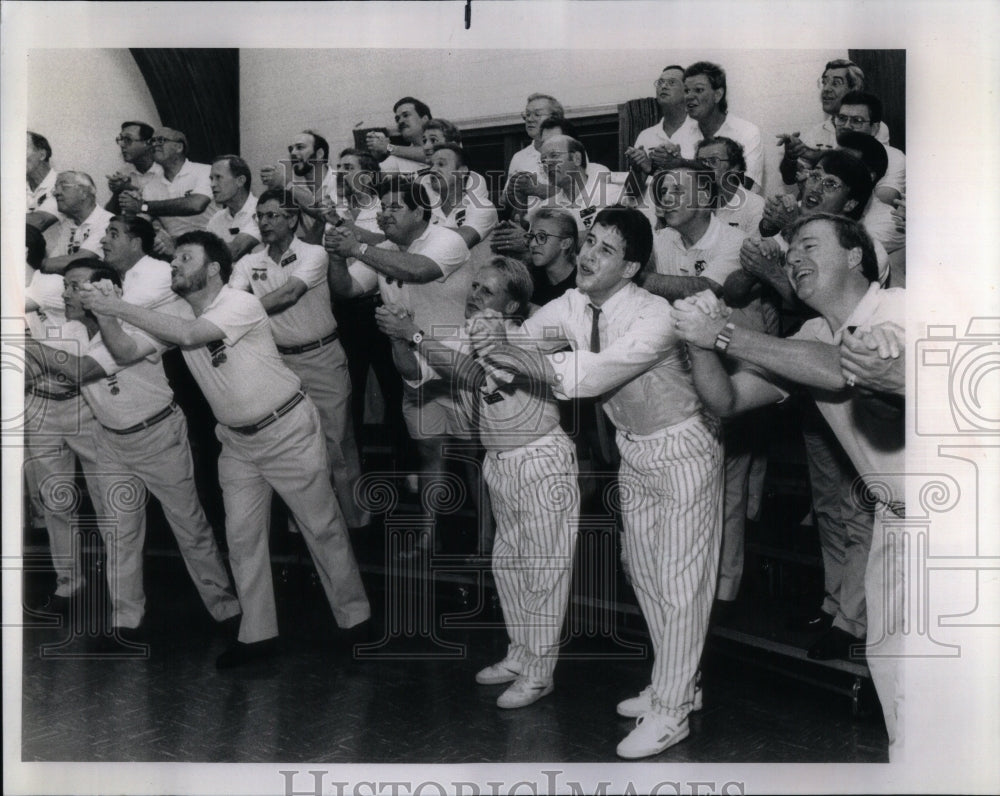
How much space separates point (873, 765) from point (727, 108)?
2638mm

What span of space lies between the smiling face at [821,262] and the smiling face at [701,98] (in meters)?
0.61

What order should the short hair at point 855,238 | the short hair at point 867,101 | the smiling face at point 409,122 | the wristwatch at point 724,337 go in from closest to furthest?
1. the wristwatch at point 724,337
2. the short hair at point 855,238
3. the short hair at point 867,101
4. the smiling face at point 409,122

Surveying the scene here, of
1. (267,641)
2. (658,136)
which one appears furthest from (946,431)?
(267,641)

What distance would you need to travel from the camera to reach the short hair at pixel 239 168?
468 cm

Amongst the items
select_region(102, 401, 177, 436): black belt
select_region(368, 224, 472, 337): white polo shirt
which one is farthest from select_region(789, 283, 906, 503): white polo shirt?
select_region(102, 401, 177, 436): black belt

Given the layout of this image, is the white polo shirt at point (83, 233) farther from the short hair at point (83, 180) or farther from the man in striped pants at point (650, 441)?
the man in striped pants at point (650, 441)

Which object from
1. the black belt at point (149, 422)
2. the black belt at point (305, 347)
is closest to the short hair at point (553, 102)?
the black belt at point (305, 347)

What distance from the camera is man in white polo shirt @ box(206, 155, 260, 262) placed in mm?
4676

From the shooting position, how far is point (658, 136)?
451 cm

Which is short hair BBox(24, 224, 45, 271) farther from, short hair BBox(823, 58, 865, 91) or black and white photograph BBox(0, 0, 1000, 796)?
short hair BBox(823, 58, 865, 91)

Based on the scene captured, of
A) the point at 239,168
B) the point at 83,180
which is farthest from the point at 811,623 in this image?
the point at 83,180

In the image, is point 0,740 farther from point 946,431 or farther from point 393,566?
point 946,431

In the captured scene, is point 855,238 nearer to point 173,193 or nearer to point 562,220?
point 562,220

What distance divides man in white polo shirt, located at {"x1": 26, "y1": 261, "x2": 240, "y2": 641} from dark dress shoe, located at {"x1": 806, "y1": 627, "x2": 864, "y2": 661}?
94.1 inches
